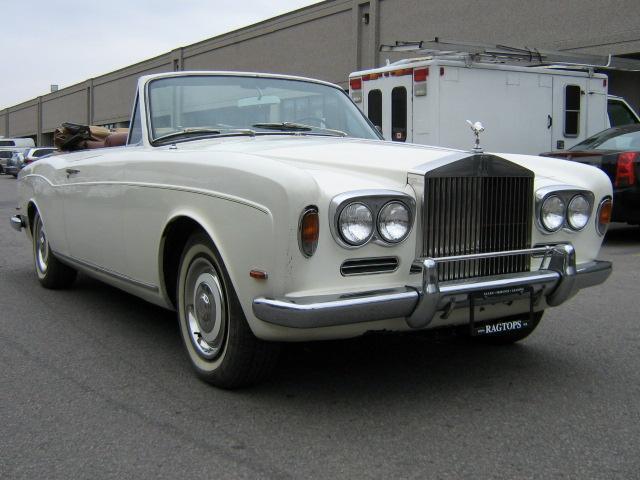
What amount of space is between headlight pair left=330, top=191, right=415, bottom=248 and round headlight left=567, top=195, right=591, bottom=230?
1075 mm

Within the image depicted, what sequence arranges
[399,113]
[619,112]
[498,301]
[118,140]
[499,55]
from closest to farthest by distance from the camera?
[498,301] → [118,140] → [399,113] → [499,55] → [619,112]

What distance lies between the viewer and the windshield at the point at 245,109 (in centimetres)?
483

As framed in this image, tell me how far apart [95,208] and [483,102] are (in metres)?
8.01

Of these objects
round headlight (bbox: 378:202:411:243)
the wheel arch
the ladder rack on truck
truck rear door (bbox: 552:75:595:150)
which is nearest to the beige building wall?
the ladder rack on truck

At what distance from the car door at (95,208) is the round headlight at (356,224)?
6.26 ft

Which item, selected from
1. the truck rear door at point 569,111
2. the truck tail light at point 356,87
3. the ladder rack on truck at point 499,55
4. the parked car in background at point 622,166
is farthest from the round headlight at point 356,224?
the truck rear door at point 569,111

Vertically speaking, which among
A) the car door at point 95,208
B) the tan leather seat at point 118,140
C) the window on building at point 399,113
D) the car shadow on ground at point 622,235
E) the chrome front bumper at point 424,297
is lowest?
the car shadow on ground at point 622,235

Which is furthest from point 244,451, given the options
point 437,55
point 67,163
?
point 437,55

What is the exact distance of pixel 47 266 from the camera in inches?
256

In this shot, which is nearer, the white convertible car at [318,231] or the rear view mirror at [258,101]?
the white convertible car at [318,231]

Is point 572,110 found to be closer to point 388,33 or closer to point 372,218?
point 372,218

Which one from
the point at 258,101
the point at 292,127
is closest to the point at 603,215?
the point at 292,127

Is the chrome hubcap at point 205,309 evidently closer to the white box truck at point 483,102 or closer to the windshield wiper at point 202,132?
the windshield wiper at point 202,132

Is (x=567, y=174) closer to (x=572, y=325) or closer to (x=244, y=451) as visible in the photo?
(x=572, y=325)
